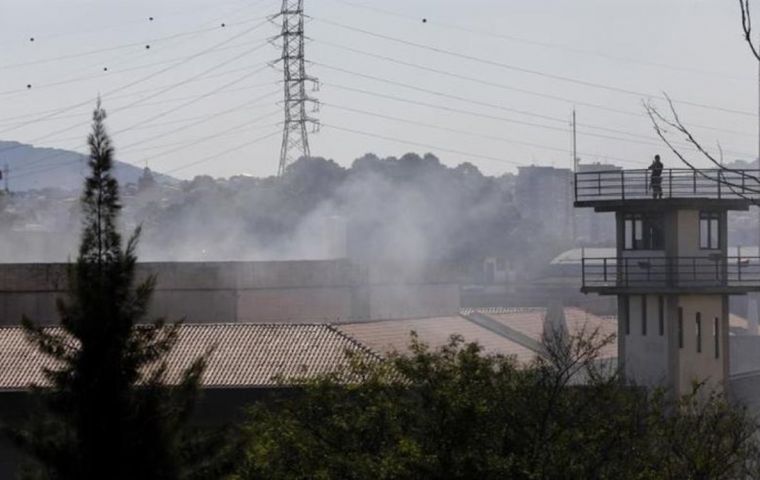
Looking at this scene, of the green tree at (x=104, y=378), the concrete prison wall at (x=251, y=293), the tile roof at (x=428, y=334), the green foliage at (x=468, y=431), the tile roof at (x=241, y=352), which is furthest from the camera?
the concrete prison wall at (x=251, y=293)

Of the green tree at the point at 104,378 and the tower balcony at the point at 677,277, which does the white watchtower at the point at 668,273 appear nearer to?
the tower balcony at the point at 677,277

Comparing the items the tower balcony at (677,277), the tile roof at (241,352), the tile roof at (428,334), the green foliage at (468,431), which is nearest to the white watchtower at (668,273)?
the tower balcony at (677,277)

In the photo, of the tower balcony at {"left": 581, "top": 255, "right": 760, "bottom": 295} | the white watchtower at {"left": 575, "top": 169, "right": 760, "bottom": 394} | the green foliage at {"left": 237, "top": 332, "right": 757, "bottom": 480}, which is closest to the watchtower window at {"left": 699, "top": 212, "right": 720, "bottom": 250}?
the white watchtower at {"left": 575, "top": 169, "right": 760, "bottom": 394}

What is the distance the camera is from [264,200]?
92688 mm

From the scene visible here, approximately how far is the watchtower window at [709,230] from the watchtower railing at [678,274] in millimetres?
389

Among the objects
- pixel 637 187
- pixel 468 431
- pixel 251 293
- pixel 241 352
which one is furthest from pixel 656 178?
pixel 251 293

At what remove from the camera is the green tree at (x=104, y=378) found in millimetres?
21172

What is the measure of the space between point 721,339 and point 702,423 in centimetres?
910

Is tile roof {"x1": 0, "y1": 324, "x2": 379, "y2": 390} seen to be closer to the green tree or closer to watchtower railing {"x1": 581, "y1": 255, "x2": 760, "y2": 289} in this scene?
watchtower railing {"x1": 581, "y1": 255, "x2": 760, "y2": 289}

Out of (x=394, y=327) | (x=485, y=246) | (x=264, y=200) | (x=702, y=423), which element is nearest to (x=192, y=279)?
(x=394, y=327)

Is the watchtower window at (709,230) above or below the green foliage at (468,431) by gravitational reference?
above

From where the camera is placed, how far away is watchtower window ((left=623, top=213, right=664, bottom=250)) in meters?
39.3

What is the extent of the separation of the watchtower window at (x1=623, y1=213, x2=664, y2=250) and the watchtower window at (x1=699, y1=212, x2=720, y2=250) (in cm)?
88

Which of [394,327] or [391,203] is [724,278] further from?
[391,203]
